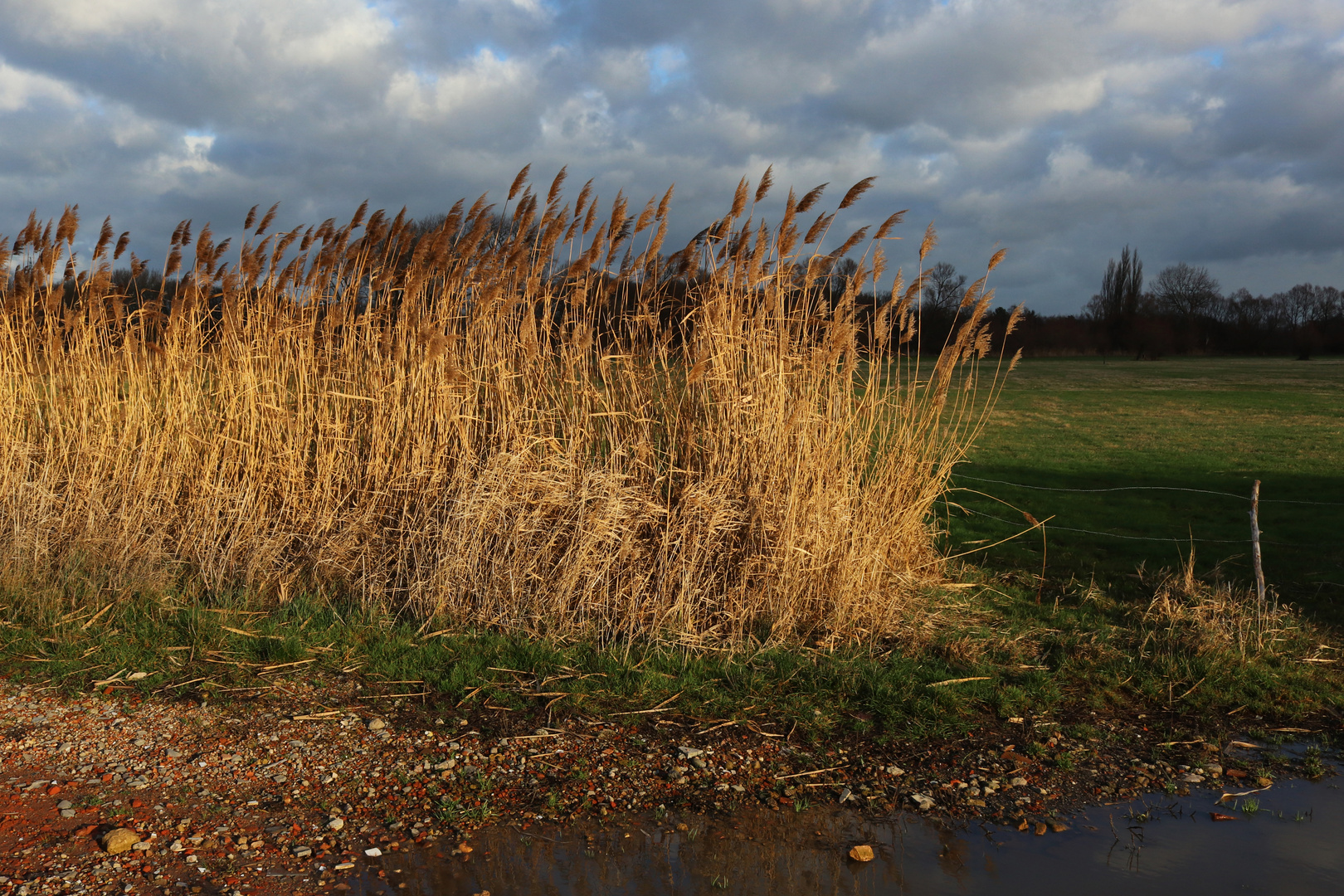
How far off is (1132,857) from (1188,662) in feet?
6.78

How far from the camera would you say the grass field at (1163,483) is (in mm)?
7391

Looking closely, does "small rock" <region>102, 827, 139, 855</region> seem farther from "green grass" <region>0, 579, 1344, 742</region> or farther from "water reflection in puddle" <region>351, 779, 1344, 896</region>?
"green grass" <region>0, 579, 1344, 742</region>

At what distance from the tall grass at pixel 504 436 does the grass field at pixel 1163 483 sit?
2090 millimetres

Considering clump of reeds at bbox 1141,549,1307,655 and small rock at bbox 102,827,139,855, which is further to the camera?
clump of reeds at bbox 1141,549,1307,655

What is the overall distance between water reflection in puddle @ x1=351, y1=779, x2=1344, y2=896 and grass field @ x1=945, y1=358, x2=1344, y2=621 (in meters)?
3.53

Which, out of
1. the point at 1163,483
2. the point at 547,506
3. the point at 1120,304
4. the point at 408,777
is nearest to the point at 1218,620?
the point at 547,506

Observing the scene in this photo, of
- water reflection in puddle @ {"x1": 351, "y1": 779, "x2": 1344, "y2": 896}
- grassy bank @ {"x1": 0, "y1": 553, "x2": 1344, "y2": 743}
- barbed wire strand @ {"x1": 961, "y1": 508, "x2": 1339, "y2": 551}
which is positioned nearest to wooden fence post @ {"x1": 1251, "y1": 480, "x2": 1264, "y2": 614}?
grassy bank @ {"x1": 0, "y1": 553, "x2": 1344, "y2": 743}

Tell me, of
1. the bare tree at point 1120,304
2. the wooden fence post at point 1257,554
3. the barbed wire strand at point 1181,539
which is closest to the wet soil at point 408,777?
the wooden fence post at point 1257,554

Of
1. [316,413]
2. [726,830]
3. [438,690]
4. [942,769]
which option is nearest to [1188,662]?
[942,769]

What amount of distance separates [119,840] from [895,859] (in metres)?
2.51

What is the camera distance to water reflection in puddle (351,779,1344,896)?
2.79 metres

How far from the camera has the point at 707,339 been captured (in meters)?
5.31

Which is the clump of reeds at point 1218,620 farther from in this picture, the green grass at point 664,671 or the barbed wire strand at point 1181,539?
the barbed wire strand at point 1181,539

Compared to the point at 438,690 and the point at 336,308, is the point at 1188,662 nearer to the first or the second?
the point at 438,690
